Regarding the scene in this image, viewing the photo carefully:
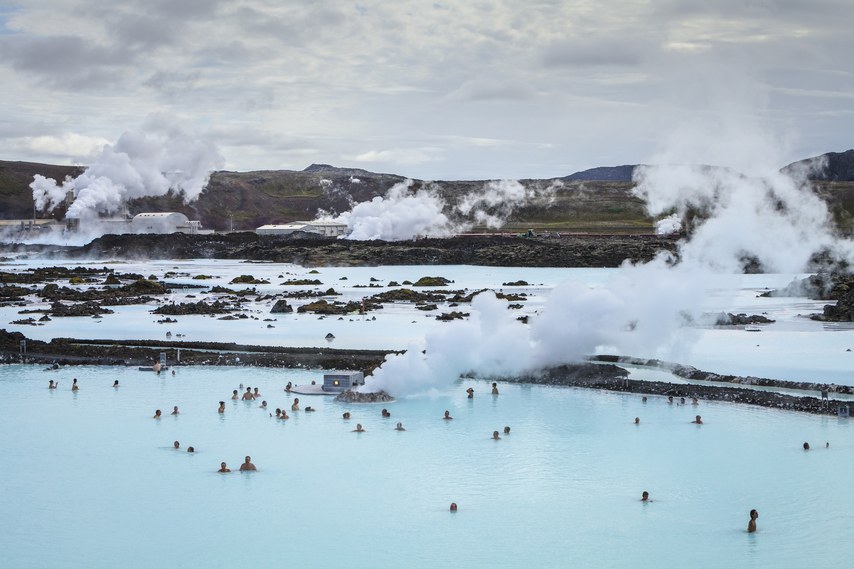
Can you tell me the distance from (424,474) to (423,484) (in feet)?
3.09

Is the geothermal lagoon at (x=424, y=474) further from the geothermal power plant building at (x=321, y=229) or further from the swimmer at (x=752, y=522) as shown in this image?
the geothermal power plant building at (x=321, y=229)

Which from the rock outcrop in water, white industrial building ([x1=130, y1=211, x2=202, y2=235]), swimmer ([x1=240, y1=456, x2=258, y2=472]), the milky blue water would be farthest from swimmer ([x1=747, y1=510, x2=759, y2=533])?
white industrial building ([x1=130, y1=211, x2=202, y2=235])

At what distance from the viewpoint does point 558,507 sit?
25.2 metres

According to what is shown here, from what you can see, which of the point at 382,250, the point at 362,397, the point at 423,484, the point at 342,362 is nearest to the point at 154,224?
the point at 382,250

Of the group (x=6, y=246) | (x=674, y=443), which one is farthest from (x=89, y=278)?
(x=674, y=443)

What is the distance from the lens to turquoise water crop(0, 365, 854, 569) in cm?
2227

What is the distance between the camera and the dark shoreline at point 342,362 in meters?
35.8

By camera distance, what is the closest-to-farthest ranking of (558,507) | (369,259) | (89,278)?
(558,507) → (89,278) → (369,259)

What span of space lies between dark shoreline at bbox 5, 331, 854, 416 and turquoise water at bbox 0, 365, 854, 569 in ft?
3.31

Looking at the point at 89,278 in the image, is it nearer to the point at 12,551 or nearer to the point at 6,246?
the point at 6,246

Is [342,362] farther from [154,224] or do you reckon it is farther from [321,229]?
[321,229]

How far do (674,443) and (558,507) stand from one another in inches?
293

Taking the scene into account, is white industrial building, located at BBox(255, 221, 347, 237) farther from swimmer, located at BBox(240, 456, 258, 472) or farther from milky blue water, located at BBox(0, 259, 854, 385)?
swimmer, located at BBox(240, 456, 258, 472)

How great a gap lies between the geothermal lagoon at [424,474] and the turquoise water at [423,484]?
80 mm
